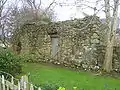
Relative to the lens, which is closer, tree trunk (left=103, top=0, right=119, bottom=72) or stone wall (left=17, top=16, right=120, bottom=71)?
tree trunk (left=103, top=0, right=119, bottom=72)

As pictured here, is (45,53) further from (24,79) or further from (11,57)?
(24,79)

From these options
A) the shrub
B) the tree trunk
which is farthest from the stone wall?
the shrub

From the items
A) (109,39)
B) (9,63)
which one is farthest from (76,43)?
(9,63)

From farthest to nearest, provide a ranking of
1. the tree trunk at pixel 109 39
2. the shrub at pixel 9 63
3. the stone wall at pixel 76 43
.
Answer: the stone wall at pixel 76 43 < the tree trunk at pixel 109 39 < the shrub at pixel 9 63

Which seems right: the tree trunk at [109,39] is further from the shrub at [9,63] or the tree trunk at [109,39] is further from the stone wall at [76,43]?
the shrub at [9,63]

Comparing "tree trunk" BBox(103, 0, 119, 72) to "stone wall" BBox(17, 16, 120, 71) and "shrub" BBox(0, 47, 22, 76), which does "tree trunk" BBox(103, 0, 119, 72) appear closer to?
"stone wall" BBox(17, 16, 120, 71)

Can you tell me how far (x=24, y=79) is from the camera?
591cm

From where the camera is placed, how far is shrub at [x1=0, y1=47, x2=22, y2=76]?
9602mm

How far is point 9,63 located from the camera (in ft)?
31.9

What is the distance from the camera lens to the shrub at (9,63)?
9602mm

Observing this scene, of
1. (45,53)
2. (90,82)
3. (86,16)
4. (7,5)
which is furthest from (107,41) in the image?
(7,5)

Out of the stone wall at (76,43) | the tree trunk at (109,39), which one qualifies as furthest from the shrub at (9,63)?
the stone wall at (76,43)

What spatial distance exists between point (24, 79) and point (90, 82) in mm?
5575

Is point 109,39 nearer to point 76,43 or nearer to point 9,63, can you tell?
point 76,43
